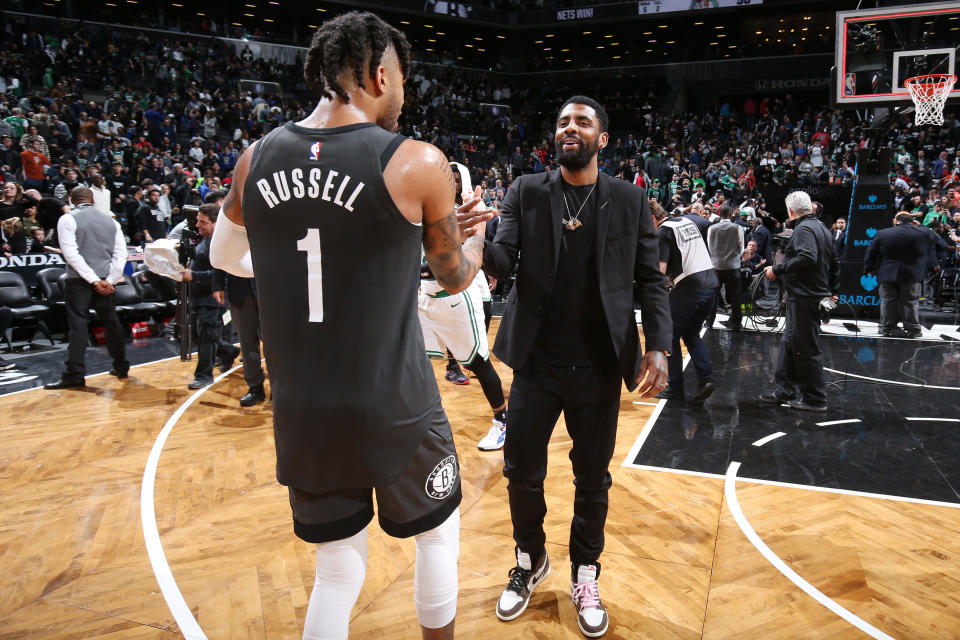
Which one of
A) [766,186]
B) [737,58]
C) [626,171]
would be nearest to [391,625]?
[766,186]

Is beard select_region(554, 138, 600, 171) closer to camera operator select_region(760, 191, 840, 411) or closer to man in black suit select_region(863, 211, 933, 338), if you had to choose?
camera operator select_region(760, 191, 840, 411)

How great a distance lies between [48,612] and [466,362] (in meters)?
2.73

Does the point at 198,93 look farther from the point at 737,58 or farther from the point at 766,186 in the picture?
the point at 737,58

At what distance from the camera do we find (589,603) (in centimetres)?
264

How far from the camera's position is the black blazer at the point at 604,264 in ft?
8.43

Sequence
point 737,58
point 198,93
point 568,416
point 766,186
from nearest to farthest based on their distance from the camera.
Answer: point 568,416 < point 766,186 < point 198,93 < point 737,58

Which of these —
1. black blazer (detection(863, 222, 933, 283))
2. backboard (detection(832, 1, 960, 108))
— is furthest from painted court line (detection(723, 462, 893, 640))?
backboard (detection(832, 1, 960, 108))

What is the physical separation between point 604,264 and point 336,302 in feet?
4.47

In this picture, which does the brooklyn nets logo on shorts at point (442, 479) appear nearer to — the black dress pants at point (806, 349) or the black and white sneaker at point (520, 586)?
the black and white sneaker at point (520, 586)

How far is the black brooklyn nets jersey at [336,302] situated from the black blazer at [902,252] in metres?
9.48

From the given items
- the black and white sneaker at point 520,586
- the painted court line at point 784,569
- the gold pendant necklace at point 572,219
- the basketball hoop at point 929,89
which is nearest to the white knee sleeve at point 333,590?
the black and white sneaker at point 520,586

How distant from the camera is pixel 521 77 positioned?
31.9 m

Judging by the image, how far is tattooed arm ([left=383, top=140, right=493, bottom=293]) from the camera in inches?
57.8

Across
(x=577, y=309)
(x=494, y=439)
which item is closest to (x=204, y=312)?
(x=494, y=439)
